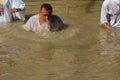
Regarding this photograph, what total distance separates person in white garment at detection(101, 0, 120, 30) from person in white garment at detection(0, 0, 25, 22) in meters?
1.62

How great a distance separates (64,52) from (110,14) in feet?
5.38

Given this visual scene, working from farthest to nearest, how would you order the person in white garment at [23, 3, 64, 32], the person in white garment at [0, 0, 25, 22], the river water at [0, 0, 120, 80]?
the person in white garment at [0, 0, 25, 22] → the person in white garment at [23, 3, 64, 32] → the river water at [0, 0, 120, 80]

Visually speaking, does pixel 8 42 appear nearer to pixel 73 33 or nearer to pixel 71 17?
pixel 73 33

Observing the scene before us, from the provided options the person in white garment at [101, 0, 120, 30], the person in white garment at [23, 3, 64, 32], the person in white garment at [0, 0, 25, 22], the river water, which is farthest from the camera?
the person in white garment at [0, 0, 25, 22]

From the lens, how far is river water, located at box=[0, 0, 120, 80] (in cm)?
706

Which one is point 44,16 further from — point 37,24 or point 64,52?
point 64,52

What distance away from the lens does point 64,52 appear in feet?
25.7

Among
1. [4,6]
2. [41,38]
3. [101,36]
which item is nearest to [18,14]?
[4,6]

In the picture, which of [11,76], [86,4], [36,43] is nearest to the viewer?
[11,76]

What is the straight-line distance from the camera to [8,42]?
27.0 ft

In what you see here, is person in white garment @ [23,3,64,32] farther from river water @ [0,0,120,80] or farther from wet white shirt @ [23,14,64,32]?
river water @ [0,0,120,80]

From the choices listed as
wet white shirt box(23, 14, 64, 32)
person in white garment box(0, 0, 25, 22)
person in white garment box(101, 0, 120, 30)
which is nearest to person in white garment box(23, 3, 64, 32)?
wet white shirt box(23, 14, 64, 32)

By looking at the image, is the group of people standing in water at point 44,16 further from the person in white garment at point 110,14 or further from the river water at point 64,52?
the river water at point 64,52

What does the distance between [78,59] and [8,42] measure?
1.44 meters
